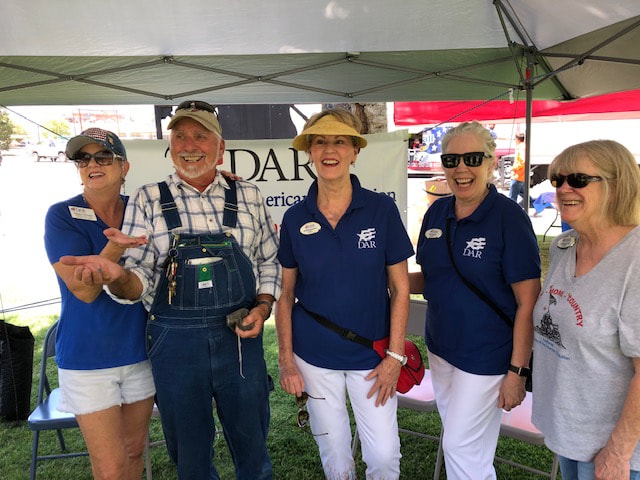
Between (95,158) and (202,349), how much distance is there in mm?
878

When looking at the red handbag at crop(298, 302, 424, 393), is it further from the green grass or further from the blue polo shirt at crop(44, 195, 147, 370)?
the green grass

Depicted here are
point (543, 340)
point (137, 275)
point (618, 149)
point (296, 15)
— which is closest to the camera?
point (618, 149)

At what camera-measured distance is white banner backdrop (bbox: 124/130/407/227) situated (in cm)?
404

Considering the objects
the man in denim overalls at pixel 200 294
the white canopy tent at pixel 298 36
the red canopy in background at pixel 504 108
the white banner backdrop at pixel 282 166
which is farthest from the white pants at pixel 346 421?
the red canopy in background at pixel 504 108

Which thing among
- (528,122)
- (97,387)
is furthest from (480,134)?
(97,387)

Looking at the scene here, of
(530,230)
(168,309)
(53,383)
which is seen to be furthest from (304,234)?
(53,383)

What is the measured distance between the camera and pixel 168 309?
5.83ft

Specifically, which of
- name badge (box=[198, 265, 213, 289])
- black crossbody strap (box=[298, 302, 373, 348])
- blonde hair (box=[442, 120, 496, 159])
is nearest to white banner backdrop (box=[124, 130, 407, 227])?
blonde hair (box=[442, 120, 496, 159])

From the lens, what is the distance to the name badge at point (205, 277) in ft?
5.78

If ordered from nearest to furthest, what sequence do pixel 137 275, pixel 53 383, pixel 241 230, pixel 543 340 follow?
pixel 543 340, pixel 137 275, pixel 241 230, pixel 53 383

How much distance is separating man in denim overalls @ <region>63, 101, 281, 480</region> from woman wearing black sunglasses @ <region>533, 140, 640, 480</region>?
1.06 metres

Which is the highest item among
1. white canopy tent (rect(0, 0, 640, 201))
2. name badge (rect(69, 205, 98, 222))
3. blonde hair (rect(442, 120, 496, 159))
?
white canopy tent (rect(0, 0, 640, 201))

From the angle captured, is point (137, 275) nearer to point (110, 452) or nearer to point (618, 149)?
point (110, 452)

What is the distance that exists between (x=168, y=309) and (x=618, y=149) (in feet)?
5.28
